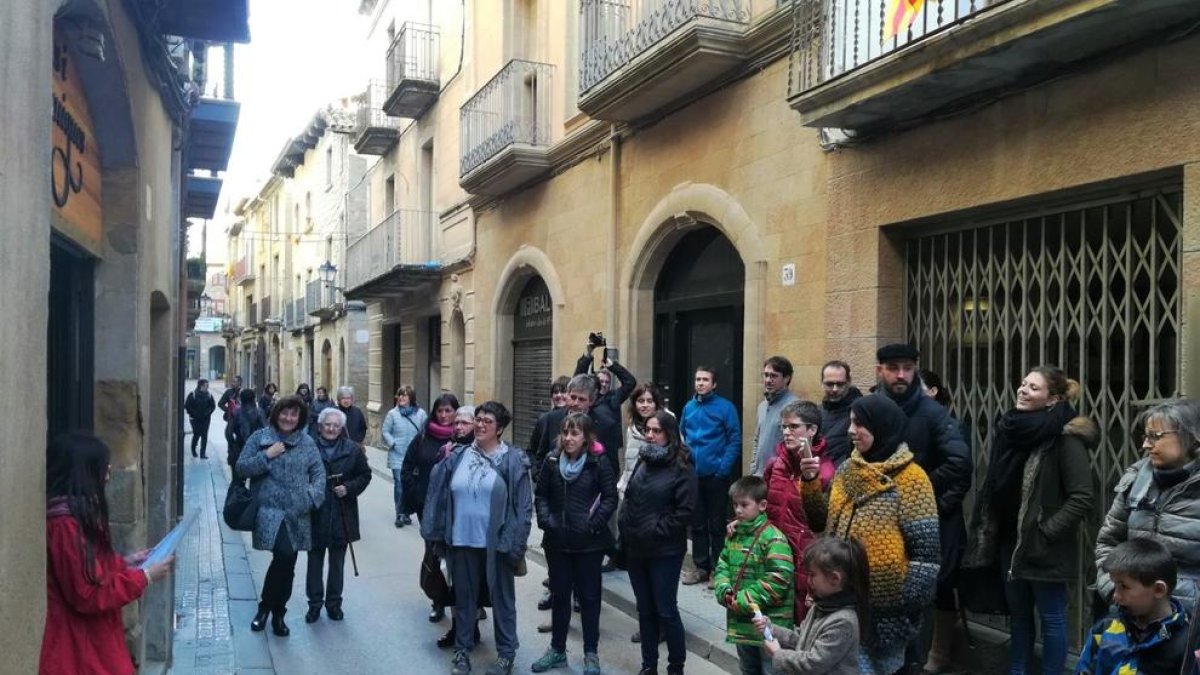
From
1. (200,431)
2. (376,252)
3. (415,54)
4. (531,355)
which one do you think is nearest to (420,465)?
(531,355)

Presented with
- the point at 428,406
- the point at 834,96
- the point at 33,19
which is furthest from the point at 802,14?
the point at 428,406

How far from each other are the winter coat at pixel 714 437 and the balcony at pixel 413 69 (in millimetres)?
12197

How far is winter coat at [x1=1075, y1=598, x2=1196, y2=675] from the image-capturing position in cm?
318

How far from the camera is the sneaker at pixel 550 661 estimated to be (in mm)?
6082

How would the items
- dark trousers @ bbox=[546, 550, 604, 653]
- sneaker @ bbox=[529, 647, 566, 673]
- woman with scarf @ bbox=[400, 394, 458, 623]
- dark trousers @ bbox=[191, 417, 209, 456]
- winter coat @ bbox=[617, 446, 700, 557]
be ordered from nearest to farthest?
winter coat @ bbox=[617, 446, 700, 557]
dark trousers @ bbox=[546, 550, 604, 653]
sneaker @ bbox=[529, 647, 566, 673]
woman with scarf @ bbox=[400, 394, 458, 623]
dark trousers @ bbox=[191, 417, 209, 456]

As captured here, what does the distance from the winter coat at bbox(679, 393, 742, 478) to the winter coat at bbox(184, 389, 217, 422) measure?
15.3 metres

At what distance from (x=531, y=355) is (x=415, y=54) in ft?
24.9

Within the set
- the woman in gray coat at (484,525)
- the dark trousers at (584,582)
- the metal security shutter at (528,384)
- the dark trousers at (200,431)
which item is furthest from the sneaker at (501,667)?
the dark trousers at (200,431)

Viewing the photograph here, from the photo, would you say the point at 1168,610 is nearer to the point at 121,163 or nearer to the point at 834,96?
the point at 834,96

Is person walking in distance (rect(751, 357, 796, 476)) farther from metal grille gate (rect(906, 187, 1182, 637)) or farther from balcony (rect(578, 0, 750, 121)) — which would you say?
balcony (rect(578, 0, 750, 121))

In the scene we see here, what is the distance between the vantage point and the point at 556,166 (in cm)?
1317

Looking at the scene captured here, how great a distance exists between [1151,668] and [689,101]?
24.5ft

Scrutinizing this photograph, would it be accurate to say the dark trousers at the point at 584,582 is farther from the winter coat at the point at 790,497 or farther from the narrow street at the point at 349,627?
the winter coat at the point at 790,497

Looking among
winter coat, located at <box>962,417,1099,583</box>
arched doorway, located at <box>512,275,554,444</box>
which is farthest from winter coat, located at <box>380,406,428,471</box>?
winter coat, located at <box>962,417,1099,583</box>
